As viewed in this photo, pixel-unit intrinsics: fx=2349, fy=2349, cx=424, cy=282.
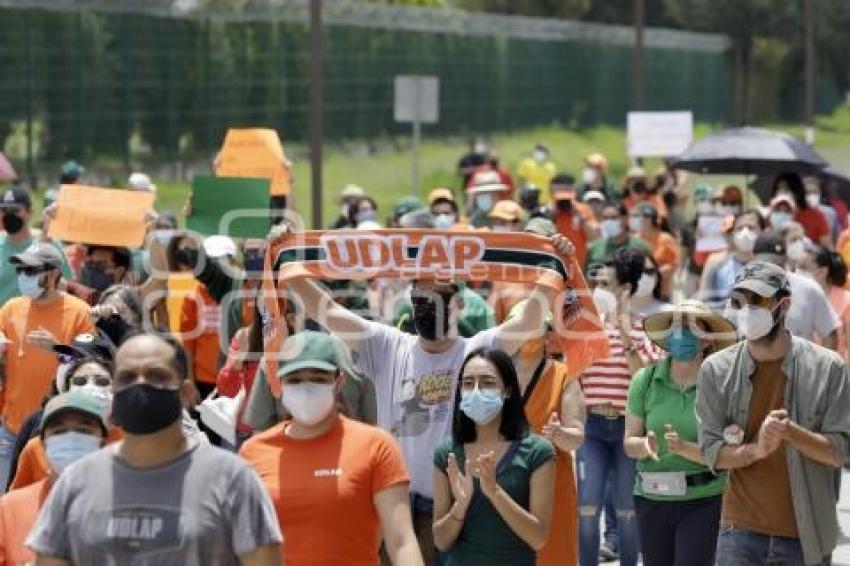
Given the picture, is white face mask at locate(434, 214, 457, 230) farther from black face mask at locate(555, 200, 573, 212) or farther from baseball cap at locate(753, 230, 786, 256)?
baseball cap at locate(753, 230, 786, 256)

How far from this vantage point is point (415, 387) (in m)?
9.51

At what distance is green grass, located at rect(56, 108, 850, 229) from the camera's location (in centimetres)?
3753

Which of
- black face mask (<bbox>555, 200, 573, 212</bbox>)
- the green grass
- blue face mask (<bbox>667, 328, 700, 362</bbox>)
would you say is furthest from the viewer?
the green grass

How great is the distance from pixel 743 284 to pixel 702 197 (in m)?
16.0

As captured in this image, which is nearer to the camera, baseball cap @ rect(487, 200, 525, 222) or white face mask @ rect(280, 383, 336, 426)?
white face mask @ rect(280, 383, 336, 426)

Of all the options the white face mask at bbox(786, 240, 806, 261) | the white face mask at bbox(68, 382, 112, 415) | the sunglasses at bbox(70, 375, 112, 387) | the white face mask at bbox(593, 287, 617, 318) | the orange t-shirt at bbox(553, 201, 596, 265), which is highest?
the sunglasses at bbox(70, 375, 112, 387)

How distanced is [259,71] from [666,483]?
3021cm

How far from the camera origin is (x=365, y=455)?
733 cm

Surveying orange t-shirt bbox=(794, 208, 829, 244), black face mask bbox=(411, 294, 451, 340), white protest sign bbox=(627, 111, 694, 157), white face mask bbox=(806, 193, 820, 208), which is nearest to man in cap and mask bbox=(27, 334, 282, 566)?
black face mask bbox=(411, 294, 451, 340)

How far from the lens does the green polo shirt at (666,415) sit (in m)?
9.96

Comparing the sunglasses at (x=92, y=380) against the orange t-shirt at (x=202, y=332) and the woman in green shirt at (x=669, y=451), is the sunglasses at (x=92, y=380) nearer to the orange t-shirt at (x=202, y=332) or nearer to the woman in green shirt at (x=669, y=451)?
the woman in green shirt at (x=669, y=451)

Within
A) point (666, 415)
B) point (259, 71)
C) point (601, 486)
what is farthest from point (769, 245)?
point (259, 71)

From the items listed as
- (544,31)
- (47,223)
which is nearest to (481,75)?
(544,31)

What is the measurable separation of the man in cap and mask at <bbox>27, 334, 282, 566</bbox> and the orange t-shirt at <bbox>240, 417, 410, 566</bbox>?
50.4 inches
